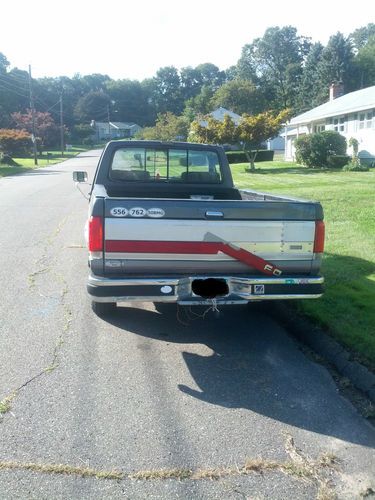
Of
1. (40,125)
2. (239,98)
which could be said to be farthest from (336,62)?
(40,125)

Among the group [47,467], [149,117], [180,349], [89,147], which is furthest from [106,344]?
[149,117]

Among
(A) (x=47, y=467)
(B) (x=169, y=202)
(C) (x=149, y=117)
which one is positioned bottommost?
(A) (x=47, y=467)

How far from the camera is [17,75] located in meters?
101

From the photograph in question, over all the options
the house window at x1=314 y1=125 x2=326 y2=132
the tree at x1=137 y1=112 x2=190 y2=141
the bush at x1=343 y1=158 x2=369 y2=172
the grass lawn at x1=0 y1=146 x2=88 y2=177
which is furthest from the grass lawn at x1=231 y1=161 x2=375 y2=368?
the tree at x1=137 y1=112 x2=190 y2=141

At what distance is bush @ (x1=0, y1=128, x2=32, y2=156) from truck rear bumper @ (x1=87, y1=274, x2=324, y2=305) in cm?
5240

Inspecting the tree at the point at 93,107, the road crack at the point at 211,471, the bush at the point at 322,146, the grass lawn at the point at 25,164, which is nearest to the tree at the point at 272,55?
the tree at the point at 93,107

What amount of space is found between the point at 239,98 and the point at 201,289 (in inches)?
2885

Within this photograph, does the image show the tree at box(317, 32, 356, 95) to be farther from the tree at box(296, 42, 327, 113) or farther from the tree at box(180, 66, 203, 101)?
the tree at box(180, 66, 203, 101)

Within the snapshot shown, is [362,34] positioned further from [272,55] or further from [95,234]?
[95,234]

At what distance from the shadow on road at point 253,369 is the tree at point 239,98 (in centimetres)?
7168

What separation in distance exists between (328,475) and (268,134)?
2755cm

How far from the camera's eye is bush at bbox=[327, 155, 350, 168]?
28641 mm

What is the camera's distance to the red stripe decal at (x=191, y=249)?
4.47 metres

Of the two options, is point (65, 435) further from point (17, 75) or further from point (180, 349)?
point (17, 75)
